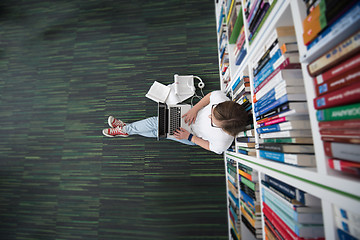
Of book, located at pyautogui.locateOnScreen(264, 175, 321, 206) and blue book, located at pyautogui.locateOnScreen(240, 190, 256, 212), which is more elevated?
book, located at pyautogui.locateOnScreen(264, 175, 321, 206)

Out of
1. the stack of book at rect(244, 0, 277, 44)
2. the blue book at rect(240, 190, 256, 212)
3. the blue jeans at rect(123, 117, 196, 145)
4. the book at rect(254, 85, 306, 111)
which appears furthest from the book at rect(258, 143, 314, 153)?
the blue jeans at rect(123, 117, 196, 145)

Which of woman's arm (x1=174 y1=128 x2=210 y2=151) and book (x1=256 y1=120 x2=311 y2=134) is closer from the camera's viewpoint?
book (x1=256 y1=120 x2=311 y2=134)

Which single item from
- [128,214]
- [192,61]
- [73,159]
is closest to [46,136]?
[73,159]

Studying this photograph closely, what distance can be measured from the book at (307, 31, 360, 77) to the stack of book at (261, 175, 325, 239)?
56 centimetres

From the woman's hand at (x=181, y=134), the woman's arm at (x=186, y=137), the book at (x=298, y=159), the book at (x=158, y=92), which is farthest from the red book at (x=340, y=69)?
the book at (x=158, y=92)

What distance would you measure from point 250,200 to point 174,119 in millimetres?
1093

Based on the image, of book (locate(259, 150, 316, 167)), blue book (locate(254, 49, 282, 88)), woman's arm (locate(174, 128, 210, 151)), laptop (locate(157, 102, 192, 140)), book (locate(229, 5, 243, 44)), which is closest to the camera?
book (locate(259, 150, 316, 167))

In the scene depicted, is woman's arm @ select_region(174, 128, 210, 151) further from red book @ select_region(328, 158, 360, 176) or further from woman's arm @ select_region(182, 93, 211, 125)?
red book @ select_region(328, 158, 360, 176)

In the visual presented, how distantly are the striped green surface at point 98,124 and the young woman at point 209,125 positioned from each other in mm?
227

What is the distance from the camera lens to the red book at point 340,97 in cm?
49

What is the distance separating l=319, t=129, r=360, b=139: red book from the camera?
1.63 ft

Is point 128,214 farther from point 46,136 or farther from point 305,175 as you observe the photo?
point 305,175

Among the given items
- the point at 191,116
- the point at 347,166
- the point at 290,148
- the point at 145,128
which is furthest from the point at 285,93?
the point at 145,128

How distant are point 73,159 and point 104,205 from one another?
0.79 meters
